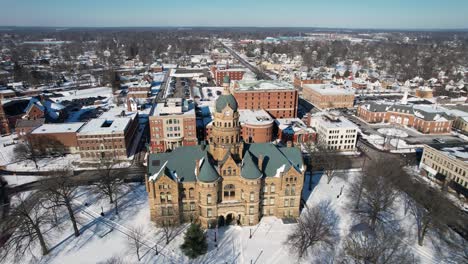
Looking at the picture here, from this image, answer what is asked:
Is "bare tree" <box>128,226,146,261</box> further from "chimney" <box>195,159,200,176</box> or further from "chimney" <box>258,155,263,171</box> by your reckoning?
"chimney" <box>258,155,263,171</box>

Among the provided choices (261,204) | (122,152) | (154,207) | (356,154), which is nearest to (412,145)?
(356,154)

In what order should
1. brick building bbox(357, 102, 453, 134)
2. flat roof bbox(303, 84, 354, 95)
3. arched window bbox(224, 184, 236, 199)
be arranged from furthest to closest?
flat roof bbox(303, 84, 354, 95)
brick building bbox(357, 102, 453, 134)
arched window bbox(224, 184, 236, 199)

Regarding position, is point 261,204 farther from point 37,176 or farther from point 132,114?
point 132,114

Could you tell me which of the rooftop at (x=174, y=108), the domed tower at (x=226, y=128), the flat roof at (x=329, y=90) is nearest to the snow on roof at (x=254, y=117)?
the rooftop at (x=174, y=108)

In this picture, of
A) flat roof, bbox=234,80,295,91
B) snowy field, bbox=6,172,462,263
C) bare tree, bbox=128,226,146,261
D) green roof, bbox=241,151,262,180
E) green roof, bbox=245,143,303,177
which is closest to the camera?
snowy field, bbox=6,172,462,263

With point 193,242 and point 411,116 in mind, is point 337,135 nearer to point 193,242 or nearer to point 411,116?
point 411,116

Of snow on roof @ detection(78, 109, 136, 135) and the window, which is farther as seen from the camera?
snow on roof @ detection(78, 109, 136, 135)

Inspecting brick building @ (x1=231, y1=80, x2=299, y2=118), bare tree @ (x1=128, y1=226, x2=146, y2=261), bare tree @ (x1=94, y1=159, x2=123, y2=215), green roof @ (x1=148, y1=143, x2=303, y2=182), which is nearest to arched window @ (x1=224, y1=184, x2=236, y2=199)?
green roof @ (x1=148, y1=143, x2=303, y2=182)
